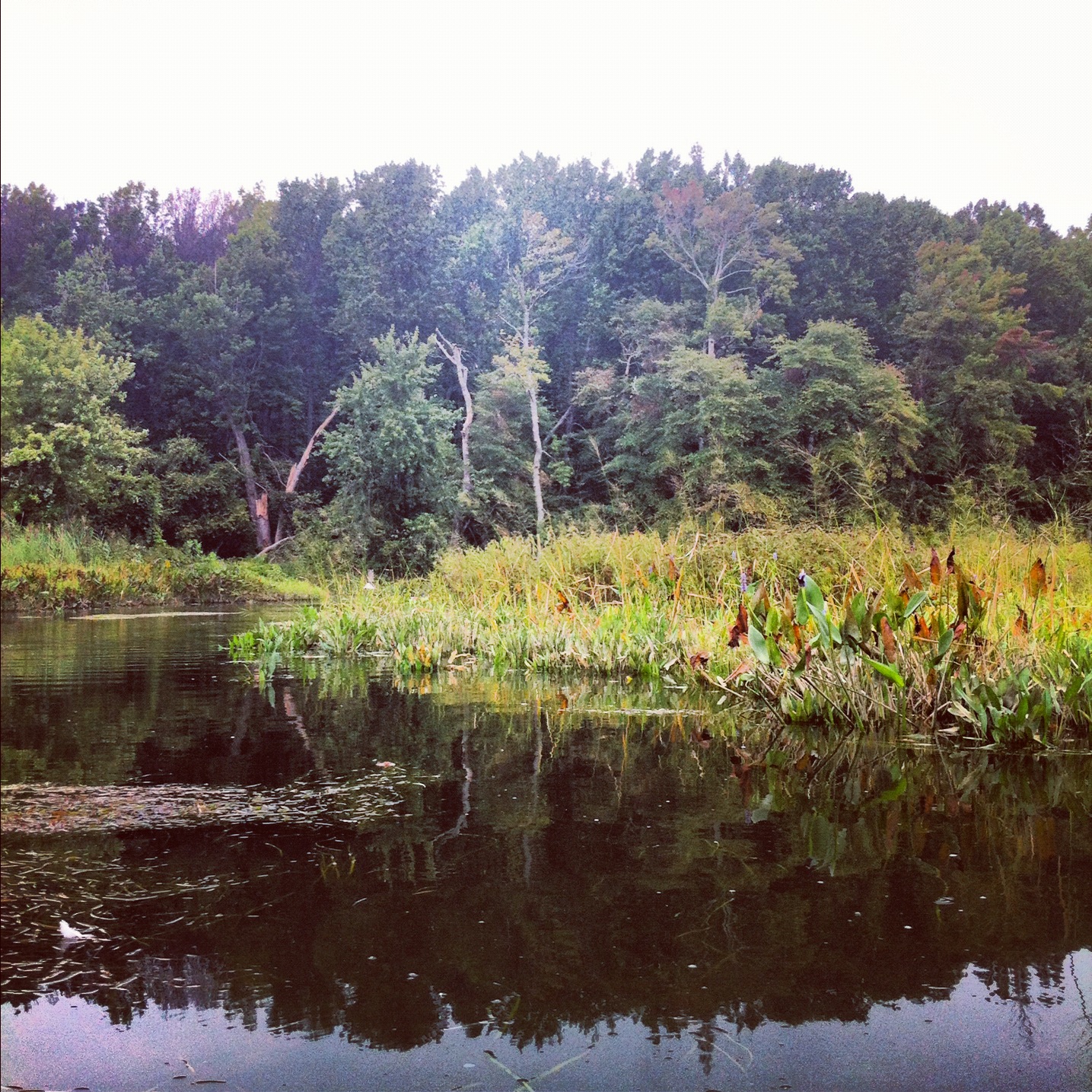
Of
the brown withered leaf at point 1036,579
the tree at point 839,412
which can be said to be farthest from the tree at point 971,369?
the brown withered leaf at point 1036,579

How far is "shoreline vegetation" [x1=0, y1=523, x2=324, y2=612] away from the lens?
11805 millimetres

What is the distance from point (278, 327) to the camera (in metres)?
22.7

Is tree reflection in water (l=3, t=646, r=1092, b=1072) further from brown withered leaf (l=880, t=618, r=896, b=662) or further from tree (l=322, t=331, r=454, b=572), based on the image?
tree (l=322, t=331, r=454, b=572)

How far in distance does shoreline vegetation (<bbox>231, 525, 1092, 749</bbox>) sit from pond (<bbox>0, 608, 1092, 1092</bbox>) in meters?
0.34

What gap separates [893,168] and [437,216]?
34.8ft

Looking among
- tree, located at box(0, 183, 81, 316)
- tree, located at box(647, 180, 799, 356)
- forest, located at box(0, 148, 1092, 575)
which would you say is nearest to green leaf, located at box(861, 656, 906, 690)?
forest, located at box(0, 148, 1092, 575)

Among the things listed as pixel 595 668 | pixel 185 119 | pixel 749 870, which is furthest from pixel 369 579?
pixel 185 119

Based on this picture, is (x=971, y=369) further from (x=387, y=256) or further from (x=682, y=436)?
(x=387, y=256)

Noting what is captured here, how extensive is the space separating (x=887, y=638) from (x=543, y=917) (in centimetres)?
202

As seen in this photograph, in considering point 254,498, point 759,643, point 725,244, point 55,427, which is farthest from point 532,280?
point 759,643

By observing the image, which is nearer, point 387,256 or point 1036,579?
point 1036,579

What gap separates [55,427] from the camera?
15.4 meters

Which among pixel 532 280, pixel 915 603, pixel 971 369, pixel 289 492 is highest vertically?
pixel 532 280

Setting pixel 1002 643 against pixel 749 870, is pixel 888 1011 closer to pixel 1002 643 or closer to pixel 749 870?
pixel 749 870
